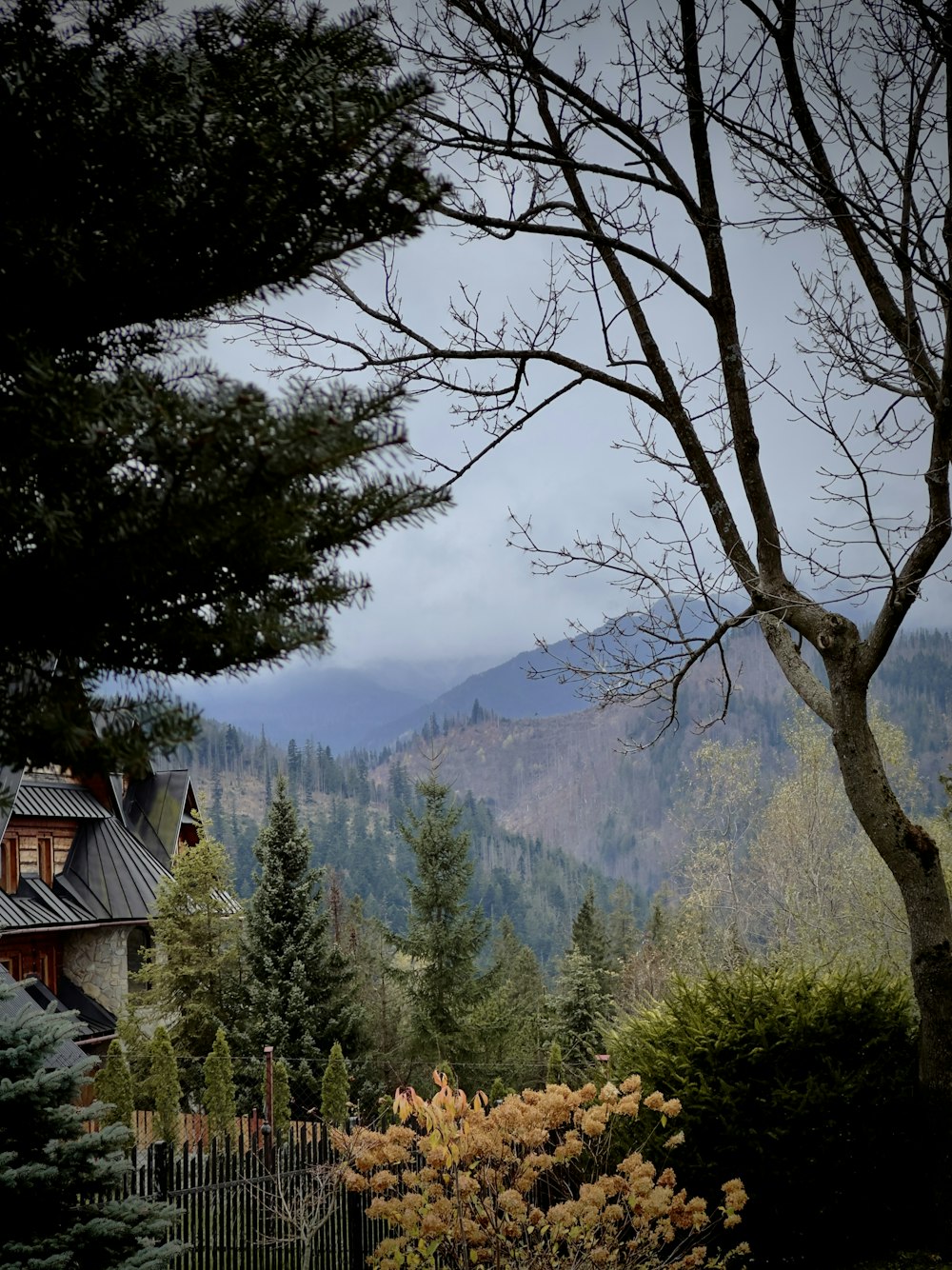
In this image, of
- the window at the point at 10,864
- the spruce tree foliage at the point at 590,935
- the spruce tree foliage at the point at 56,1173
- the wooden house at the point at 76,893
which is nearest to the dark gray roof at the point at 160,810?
the wooden house at the point at 76,893

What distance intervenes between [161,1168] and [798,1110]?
15.3 ft

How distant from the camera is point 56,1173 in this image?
4703 millimetres

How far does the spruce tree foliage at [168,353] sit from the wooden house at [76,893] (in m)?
15.3

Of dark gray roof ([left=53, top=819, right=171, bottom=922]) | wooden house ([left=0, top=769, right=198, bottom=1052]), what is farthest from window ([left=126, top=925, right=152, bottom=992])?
dark gray roof ([left=53, top=819, right=171, bottom=922])

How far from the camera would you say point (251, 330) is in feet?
23.0

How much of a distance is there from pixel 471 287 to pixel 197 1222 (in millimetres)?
7362

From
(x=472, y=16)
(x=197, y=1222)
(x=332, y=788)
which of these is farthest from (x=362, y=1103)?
(x=332, y=788)

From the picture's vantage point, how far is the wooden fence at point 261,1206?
7.99 m

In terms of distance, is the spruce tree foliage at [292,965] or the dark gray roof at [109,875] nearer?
the dark gray roof at [109,875]

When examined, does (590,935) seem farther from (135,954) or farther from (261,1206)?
(261,1206)

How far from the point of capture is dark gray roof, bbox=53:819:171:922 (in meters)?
18.5

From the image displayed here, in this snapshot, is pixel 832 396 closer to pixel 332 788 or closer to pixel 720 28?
pixel 720 28

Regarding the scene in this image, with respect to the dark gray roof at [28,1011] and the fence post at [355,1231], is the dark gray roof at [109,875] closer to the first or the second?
the dark gray roof at [28,1011]

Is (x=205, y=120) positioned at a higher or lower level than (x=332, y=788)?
lower
